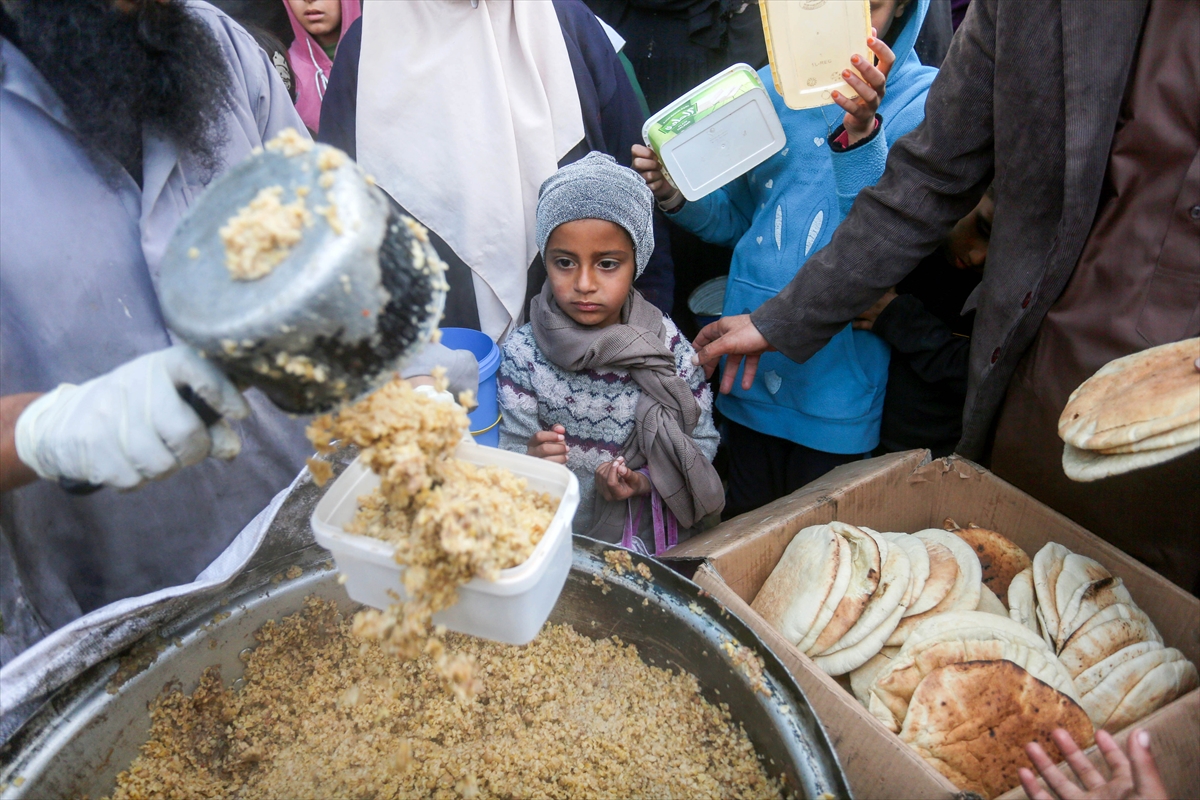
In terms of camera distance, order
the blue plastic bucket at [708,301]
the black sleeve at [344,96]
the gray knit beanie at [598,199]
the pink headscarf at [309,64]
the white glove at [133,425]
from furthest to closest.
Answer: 1. the pink headscarf at [309,64]
2. the blue plastic bucket at [708,301]
3. the black sleeve at [344,96]
4. the gray knit beanie at [598,199]
5. the white glove at [133,425]

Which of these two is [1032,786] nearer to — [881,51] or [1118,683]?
[1118,683]

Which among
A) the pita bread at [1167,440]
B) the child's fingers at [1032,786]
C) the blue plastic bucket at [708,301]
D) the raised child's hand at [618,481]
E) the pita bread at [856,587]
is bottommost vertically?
the raised child's hand at [618,481]

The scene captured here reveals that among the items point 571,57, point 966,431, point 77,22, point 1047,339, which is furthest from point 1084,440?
point 77,22

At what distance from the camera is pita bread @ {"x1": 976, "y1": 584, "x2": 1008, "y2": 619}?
1.56m

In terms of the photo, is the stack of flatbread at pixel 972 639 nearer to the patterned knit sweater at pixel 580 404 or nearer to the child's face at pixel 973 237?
the patterned knit sweater at pixel 580 404

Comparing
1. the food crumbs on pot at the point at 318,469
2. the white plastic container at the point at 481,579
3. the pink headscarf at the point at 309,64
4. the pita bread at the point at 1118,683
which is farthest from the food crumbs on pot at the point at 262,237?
the pink headscarf at the point at 309,64

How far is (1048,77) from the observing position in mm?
1437

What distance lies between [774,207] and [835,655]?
1.43m

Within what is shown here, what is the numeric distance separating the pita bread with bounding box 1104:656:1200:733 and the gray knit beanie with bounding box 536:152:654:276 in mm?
1584

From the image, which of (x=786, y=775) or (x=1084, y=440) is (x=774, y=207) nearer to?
(x=1084, y=440)

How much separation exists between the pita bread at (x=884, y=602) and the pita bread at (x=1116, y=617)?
1.15 feet

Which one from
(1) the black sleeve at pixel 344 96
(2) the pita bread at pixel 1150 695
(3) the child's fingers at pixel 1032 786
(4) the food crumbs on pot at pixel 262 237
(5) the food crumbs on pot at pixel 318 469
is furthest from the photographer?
(1) the black sleeve at pixel 344 96

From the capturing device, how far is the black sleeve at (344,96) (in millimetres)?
2152

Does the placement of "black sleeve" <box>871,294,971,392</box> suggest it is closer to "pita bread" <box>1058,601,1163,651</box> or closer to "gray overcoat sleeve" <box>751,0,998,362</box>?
"gray overcoat sleeve" <box>751,0,998,362</box>
